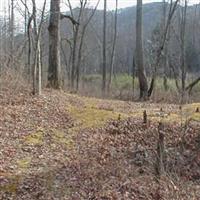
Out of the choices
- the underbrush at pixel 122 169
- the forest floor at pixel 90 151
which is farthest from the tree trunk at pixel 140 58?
the underbrush at pixel 122 169

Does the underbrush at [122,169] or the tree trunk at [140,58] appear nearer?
the underbrush at [122,169]

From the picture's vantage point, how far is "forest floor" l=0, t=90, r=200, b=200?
7605 millimetres

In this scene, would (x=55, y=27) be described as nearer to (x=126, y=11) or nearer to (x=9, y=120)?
(x=9, y=120)

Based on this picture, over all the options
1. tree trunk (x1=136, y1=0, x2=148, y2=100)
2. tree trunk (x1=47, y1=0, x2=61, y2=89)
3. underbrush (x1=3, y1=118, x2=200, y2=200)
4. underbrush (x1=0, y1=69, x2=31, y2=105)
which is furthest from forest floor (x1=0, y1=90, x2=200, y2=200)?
tree trunk (x1=136, y1=0, x2=148, y2=100)

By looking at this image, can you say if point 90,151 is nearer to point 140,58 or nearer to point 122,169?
point 122,169

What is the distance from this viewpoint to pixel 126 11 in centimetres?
8675

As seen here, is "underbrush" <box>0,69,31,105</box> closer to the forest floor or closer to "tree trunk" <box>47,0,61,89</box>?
the forest floor

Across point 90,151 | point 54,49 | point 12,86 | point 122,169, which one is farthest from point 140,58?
point 122,169

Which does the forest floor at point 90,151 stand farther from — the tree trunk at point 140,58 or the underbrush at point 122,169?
the tree trunk at point 140,58

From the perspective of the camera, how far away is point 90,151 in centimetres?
952

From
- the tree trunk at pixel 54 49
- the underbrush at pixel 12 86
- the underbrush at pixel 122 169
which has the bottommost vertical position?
the underbrush at pixel 122 169

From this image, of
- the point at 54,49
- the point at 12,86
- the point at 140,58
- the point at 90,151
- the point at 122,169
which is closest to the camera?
the point at 122,169

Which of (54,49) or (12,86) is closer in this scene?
(12,86)

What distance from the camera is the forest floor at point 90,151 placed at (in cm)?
761
